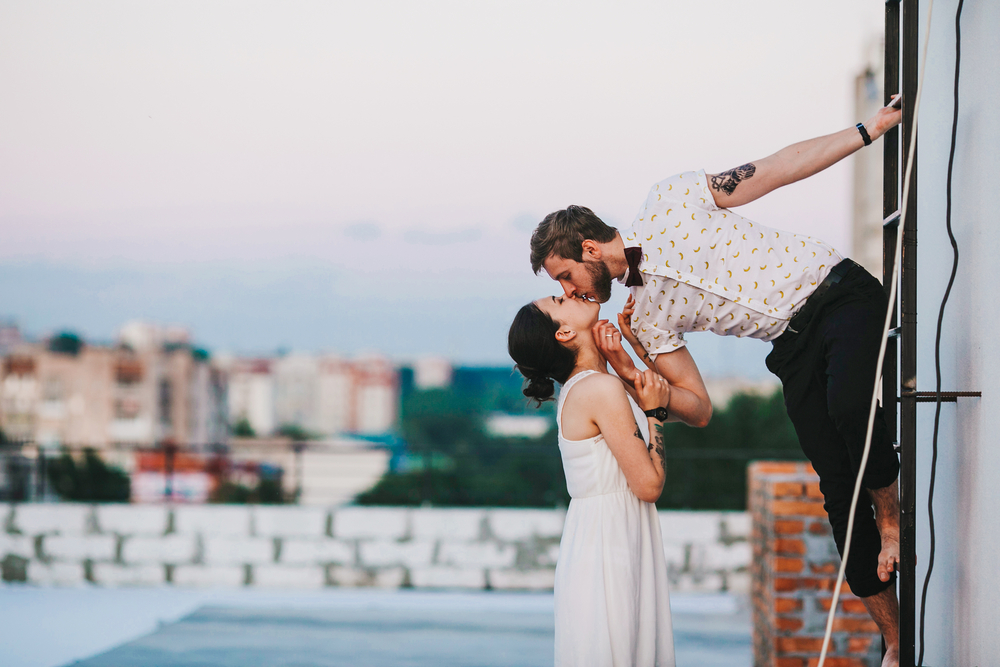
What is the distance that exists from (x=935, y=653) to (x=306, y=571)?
4528 mm

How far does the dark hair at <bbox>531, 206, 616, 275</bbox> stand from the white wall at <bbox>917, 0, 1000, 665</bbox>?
2.83 ft

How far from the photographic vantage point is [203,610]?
4.98 meters

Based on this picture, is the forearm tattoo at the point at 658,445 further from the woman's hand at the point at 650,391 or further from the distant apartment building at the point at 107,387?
the distant apartment building at the point at 107,387

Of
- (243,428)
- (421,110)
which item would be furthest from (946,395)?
(243,428)

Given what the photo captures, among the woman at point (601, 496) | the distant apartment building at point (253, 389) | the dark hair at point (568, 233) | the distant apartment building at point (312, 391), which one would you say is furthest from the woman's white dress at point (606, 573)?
the distant apartment building at point (253, 389)

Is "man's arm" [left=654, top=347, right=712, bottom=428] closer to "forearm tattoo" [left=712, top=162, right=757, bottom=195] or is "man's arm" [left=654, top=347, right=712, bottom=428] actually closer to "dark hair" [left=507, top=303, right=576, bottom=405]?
"dark hair" [left=507, top=303, right=576, bottom=405]

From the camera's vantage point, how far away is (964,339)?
76.6 inches

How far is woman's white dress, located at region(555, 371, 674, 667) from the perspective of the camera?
1940 millimetres

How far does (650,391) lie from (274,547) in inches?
177

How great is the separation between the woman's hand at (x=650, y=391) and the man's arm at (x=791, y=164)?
1.70 ft

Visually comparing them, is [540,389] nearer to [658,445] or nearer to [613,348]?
[613,348]

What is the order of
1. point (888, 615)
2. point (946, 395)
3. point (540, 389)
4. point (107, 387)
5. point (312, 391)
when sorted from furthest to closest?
point (107, 387) < point (312, 391) < point (540, 389) < point (888, 615) < point (946, 395)

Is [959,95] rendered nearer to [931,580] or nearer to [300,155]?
[931,580]

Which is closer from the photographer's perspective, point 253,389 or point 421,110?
point 421,110
